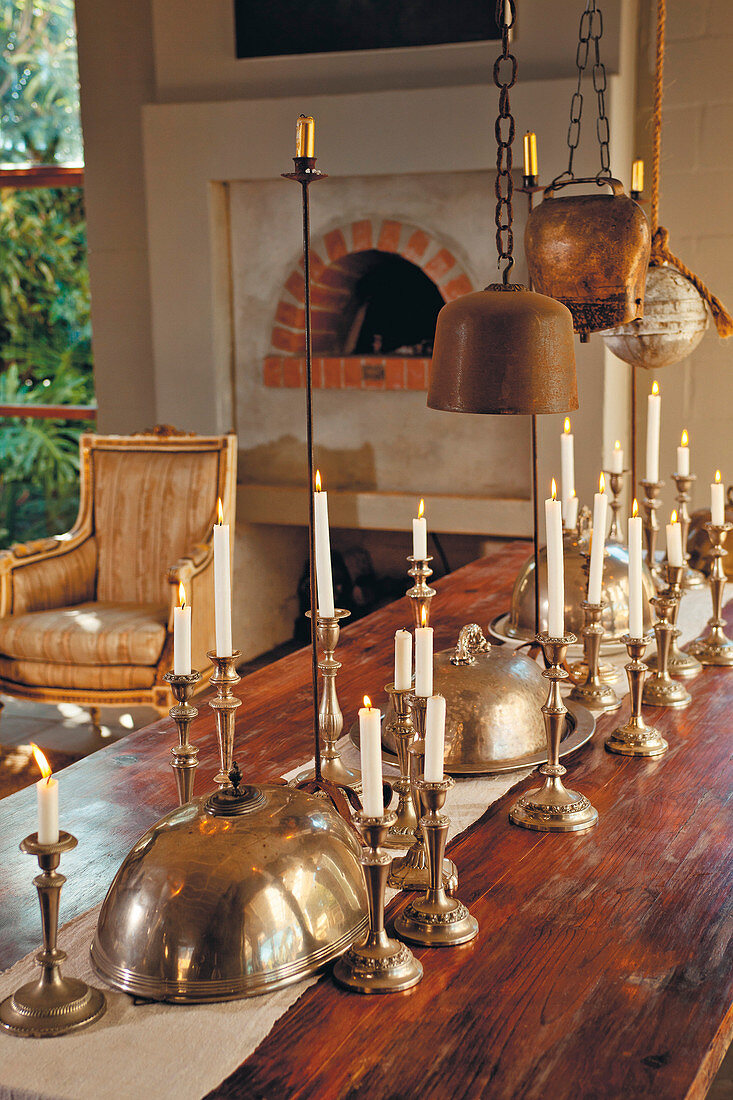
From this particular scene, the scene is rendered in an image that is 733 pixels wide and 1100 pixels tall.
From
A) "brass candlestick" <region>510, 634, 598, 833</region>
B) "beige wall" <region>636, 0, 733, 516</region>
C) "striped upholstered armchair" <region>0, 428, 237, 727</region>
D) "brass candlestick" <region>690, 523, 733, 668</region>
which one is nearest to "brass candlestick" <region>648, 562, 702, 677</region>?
"brass candlestick" <region>690, 523, 733, 668</region>

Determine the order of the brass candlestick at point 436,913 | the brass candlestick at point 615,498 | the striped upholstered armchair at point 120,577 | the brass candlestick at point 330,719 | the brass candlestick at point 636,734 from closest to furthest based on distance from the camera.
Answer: the brass candlestick at point 436,913, the brass candlestick at point 330,719, the brass candlestick at point 636,734, the brass candlestick at point 615,498, the striped upholstered armchair at point 120,577

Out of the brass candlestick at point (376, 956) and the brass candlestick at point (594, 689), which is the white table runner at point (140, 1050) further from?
the brass candlestick at point (594, 689)

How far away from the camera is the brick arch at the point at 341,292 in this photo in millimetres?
3766

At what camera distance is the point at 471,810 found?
135 cm

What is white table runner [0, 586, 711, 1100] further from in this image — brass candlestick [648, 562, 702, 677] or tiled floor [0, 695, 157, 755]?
tiled floor [0, 695, 157, 755]

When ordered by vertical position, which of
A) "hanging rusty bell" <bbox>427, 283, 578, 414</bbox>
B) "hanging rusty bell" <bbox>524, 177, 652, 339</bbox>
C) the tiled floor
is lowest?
the tiled floor

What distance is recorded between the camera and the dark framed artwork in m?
3.59

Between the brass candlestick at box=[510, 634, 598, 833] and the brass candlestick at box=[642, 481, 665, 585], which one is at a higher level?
the brass candlestick at box=[642, 481, 665, 585]

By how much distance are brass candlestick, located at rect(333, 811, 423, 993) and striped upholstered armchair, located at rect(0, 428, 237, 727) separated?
86.1 inches

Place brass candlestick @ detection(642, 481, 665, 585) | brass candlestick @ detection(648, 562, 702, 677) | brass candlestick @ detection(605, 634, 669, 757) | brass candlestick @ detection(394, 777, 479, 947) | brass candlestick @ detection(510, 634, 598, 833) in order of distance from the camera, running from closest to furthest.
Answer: brass candlestick @ detection(394, 777, 479, 947) < brass candlestick @ detection(510, 634, 598, 833) < brass candlestick @ detection(605, 634, 669, 757) < brass candlestick @ detection(648, 562, 702, 677) < brass candlestick @ detection(642, 481, 665, 585)

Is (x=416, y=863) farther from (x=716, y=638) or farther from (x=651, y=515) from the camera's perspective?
(x=651, y=515)

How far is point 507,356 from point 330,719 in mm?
491

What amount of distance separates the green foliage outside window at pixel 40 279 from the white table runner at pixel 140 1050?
158 inches

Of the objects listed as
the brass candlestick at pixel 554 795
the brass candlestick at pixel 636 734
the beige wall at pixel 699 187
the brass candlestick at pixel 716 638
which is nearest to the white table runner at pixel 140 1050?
the brass candlestick at pixel 554 795
